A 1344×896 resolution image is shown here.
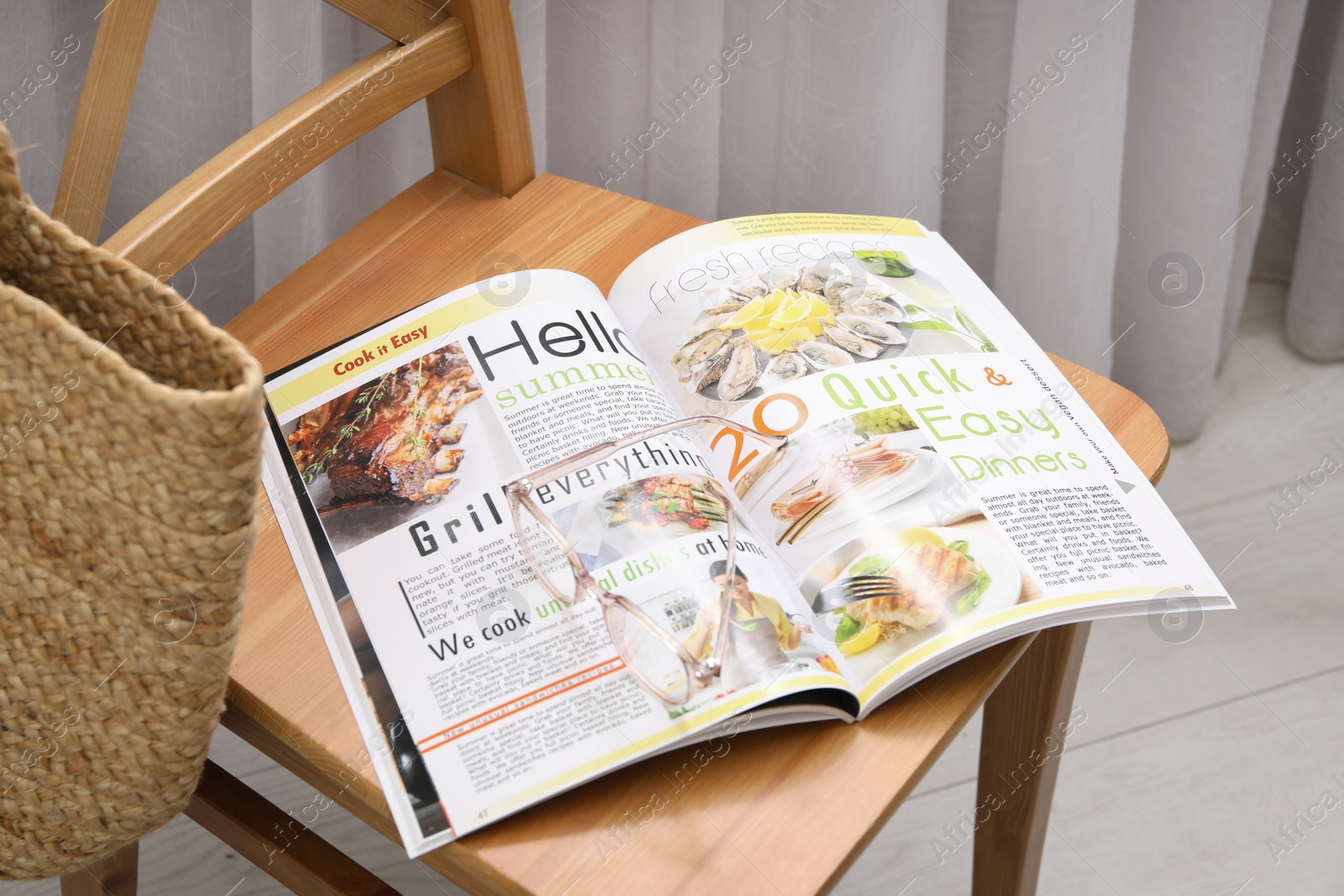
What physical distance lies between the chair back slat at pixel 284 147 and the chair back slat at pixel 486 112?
0.01 metres

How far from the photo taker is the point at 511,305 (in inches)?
20.0

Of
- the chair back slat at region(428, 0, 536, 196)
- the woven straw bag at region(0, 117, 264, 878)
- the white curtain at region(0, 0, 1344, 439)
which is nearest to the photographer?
the woven straw bag at region(0, 117, 264, 878)

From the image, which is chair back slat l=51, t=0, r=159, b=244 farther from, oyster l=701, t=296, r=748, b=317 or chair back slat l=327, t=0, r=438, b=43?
oyster l=701, t=296, r=748, b=317

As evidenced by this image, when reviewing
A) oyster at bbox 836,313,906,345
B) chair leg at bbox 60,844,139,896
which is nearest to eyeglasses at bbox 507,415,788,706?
oyster at bbox 836,313,906,345

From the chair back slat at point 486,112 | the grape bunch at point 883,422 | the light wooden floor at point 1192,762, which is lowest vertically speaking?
the light wooden floor at point 1192,762

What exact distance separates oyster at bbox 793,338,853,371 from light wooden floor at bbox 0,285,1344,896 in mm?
553

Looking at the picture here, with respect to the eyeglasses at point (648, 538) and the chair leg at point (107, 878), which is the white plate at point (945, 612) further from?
the chair leg at point (107, 878)

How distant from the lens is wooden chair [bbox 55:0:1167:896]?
382 millimetres

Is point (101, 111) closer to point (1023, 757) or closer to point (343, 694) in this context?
point (343, 694)

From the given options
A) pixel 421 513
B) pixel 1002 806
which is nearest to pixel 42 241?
pixel 421 513

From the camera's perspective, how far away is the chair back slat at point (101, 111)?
0.50 metres

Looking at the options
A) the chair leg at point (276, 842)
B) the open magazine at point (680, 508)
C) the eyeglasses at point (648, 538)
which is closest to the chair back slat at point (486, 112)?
the open magazine at point (680, 508)

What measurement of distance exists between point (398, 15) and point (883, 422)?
0.33 metres

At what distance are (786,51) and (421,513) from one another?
617mm
